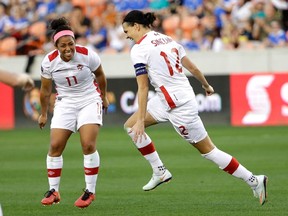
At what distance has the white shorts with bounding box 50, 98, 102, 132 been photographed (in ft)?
33.8

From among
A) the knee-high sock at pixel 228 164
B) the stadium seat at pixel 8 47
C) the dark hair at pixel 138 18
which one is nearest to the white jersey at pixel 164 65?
the dark hair at pixel 138 18

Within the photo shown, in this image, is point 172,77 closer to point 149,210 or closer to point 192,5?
point 149,210

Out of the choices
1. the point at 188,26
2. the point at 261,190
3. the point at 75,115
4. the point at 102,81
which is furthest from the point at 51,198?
the point at 188,26

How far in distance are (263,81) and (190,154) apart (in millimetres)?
5847

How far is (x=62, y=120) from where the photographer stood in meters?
10.3

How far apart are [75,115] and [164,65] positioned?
129cm

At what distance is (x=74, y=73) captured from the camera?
33.7 ft

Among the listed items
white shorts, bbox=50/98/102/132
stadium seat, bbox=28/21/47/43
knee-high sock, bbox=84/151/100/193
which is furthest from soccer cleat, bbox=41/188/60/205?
stadium seat, bbox=28/21/47/43

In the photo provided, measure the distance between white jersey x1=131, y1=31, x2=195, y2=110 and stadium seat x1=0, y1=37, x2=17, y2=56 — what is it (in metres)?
16.5

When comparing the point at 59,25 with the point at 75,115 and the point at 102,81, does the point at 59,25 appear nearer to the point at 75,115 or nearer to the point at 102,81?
the point at 102,81

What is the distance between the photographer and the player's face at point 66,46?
1005 cm

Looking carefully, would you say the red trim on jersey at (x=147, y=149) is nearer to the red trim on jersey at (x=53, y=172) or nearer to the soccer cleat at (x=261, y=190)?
the red trim on jersey at (x=53, y=172)

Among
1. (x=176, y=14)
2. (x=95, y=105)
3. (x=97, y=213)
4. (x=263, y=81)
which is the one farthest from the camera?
(x=176, y=14)

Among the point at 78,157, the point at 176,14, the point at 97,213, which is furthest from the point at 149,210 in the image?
the point at 176,14
